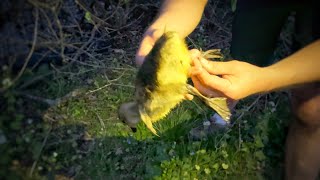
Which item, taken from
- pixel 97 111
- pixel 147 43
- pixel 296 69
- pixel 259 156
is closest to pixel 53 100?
pixel 147 43

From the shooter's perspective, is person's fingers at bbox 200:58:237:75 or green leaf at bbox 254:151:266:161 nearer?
person's fingers at bbox 200:58:237:75

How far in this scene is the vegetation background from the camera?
1.31m

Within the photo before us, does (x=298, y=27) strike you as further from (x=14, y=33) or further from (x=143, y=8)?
(x=143, y=8)

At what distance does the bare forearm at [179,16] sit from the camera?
142 cm

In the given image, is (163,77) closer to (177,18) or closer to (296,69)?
(177,18)

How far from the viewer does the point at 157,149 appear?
218 cm

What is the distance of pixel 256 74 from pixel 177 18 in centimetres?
32

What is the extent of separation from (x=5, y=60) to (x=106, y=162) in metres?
0.91

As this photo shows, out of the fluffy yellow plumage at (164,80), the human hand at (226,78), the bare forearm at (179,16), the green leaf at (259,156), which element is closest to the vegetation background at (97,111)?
the green leaf at (259,156)

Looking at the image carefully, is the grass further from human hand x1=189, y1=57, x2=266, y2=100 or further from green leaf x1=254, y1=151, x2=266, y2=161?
human hand x1=189, y1=57, x2=266, y2=100

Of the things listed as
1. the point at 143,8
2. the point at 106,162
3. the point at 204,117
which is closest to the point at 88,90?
the point at 106,162

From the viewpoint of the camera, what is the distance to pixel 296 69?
4.29 feet

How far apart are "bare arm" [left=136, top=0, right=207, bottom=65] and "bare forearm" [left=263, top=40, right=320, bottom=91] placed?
0.31 m

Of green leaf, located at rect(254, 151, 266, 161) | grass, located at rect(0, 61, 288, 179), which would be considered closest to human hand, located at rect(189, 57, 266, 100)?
grass, located at rect(0, 61, 288, 179)
